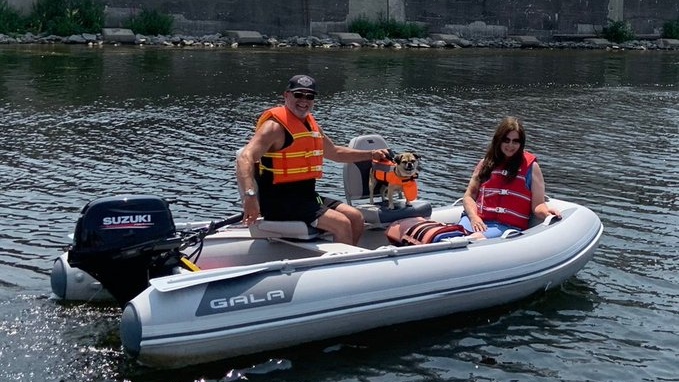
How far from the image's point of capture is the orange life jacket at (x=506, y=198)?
7355mm

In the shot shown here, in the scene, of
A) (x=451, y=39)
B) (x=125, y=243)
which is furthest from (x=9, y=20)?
(x=125, y=243)

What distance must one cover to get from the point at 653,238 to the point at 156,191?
4914 millimetres

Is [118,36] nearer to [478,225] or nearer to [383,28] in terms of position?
[383,28]

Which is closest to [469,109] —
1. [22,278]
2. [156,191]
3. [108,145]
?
[108,145]

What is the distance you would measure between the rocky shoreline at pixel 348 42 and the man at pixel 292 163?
20.3 meters

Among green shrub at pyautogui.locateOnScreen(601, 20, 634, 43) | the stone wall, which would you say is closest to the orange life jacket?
the stone wall

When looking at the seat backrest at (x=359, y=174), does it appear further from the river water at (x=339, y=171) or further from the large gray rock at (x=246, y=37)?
the large gray rock at (x=246, y=37)

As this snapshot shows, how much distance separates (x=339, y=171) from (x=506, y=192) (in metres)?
4.24

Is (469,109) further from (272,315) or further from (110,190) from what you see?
(272,315)

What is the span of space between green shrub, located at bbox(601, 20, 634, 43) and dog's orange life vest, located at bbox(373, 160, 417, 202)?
30.4 meters

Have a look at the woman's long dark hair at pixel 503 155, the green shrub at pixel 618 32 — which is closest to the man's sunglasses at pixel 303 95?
the woman's long dark hair at pixel 503 155

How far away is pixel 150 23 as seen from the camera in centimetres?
2753

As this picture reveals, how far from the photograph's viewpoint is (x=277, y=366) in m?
5.86

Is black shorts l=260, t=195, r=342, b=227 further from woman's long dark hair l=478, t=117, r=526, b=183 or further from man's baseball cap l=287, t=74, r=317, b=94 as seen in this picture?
woman's long dark hair l=478, t=117, r=526, b=183
